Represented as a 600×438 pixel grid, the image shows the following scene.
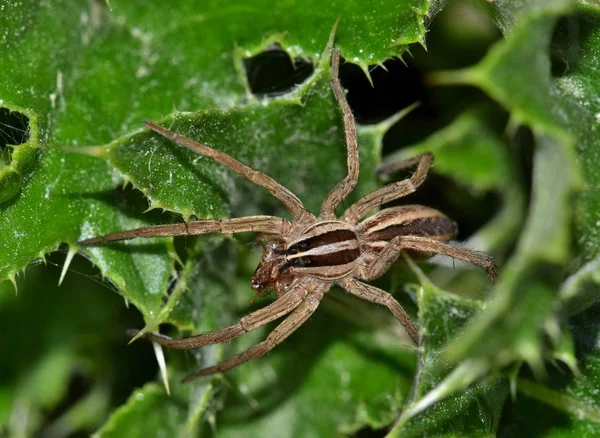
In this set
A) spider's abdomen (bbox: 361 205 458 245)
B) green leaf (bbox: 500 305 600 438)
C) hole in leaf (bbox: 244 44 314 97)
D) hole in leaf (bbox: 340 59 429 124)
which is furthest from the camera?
hole in leaf (bbox: 340 59 429 124)

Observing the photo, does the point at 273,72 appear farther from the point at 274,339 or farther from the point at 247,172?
the point at 274,339

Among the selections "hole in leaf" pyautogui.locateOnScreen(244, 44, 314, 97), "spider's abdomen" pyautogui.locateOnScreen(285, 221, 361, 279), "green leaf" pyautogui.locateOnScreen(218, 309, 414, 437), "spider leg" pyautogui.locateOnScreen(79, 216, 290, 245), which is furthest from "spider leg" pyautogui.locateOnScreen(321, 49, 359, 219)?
"green leaf" pyautogui.locateOnScreen(218, 309, 414, 437)

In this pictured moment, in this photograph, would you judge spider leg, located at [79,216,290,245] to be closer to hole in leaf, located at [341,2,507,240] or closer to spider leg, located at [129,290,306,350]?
spider leg, located at [129,290,306,350]

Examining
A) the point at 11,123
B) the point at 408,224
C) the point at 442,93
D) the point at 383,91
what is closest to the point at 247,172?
the point at 408,224

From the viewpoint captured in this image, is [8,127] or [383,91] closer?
[8,127]

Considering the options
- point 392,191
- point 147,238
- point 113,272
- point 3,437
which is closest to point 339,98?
point 392,191

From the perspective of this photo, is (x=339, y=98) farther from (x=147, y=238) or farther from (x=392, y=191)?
(x=147, y=238)

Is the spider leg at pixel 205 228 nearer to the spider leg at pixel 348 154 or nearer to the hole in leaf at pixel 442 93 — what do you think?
the spider leg at pixel 348 154
